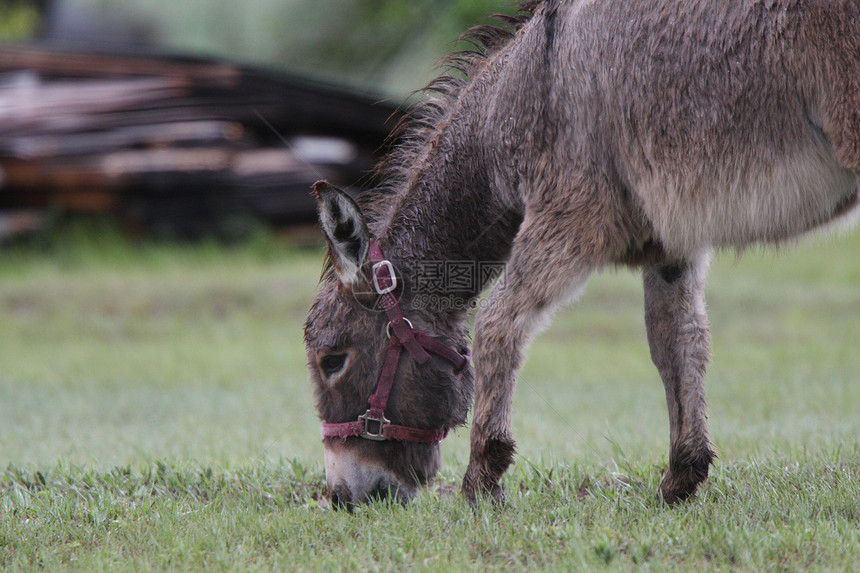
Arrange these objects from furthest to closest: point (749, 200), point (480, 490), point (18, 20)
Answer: point (18, 20)
point (480, 490)
point (749, 200)

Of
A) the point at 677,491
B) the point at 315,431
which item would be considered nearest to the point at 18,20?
the point at 315,431

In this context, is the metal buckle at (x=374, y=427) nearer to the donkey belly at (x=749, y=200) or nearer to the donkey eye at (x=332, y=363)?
the donkey eye at (x=332, y=363)

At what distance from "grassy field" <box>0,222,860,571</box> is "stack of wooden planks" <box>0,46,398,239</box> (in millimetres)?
683

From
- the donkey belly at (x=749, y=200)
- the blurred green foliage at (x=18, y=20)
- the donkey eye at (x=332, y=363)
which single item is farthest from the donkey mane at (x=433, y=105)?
the blurred green foliage at (x=18, y=20)

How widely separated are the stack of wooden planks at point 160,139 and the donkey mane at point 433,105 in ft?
27.3

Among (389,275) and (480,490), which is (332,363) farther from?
(480,490)

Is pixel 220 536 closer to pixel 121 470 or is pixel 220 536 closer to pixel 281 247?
pixel 121 470

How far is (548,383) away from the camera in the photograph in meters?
9.03

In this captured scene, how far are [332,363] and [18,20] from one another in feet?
53.1

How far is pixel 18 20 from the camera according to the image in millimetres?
17125

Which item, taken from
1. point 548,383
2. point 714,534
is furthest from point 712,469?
point 548,383

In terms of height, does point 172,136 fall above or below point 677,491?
above

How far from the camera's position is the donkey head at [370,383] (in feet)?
13.1

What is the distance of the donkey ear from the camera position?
3811mm
